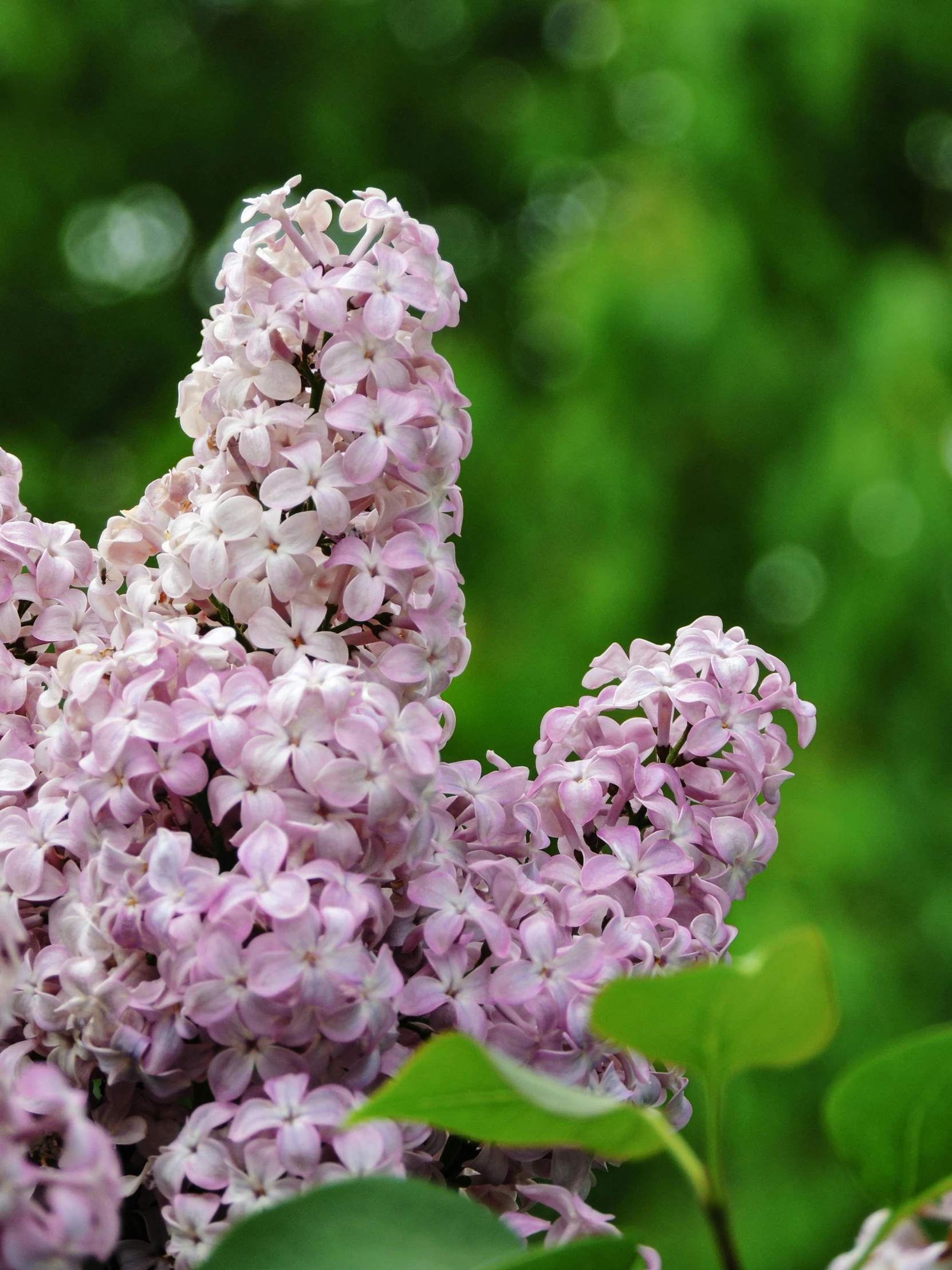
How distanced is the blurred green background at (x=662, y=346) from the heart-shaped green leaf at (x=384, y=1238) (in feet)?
5.80

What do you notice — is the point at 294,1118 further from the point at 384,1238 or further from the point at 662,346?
the point at 662,346

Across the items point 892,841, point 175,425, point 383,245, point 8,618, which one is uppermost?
point 175,425

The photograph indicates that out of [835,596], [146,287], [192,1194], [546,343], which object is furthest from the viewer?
[146,287]

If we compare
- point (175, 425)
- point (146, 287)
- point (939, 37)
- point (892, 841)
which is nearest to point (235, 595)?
point (892, 841)

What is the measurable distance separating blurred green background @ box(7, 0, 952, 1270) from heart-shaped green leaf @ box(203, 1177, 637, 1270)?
5.80ft

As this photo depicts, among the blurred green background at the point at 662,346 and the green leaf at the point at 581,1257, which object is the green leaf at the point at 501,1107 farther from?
the blurred green background at the point at 662,346

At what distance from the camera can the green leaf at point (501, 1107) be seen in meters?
0.22

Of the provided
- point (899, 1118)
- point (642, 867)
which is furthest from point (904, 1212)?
point (642, 867)

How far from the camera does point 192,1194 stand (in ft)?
0.95

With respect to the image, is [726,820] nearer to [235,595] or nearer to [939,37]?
[235,595]

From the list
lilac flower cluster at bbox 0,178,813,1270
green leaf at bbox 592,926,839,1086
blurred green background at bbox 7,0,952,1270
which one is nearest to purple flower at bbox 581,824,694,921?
lilac flower cluster at bbox 0,178,813,1270

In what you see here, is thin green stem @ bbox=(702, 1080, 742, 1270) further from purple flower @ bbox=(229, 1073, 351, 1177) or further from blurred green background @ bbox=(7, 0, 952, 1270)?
blurred green background @ bbox=(7, 0, 952, 1270)

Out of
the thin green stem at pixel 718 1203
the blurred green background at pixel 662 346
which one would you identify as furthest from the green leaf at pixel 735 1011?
the blurred green background at pixel 662 346

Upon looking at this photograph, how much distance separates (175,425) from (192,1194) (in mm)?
2397
